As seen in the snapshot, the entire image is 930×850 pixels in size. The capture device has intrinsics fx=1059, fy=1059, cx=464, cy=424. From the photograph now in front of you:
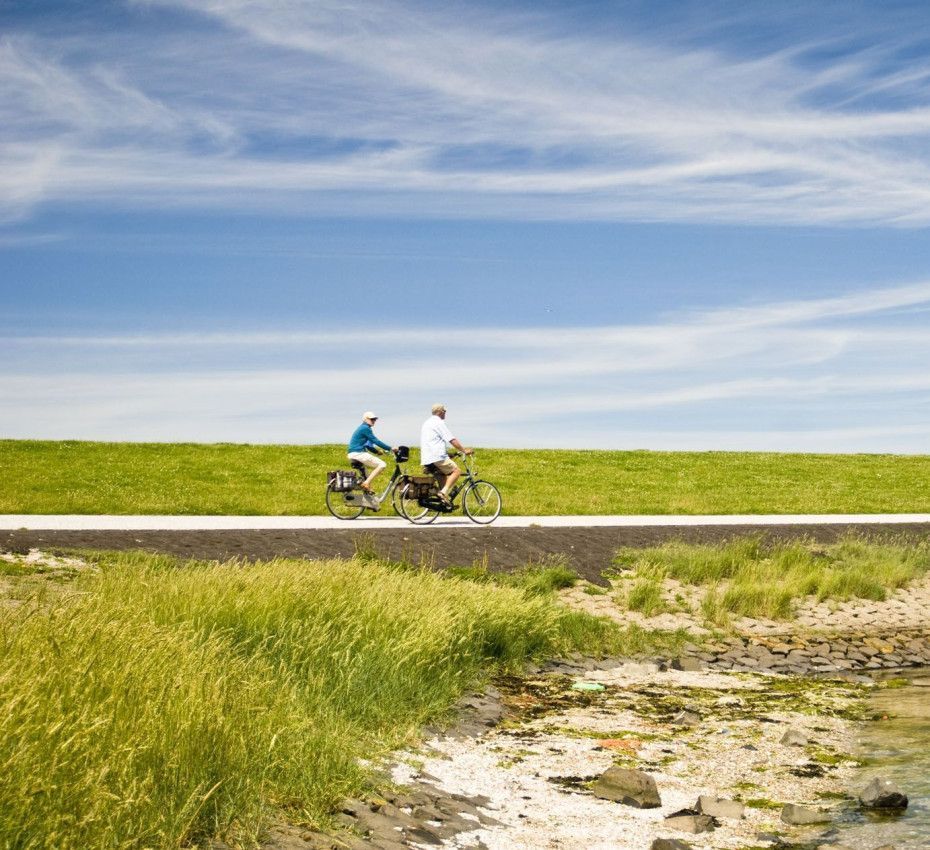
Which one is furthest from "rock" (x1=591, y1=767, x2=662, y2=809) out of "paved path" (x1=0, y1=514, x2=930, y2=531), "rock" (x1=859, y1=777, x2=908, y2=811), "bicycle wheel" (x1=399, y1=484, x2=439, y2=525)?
"bicycle wheel" (x1=399, y1=484, x2=439, y2=525)

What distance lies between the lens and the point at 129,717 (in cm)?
580

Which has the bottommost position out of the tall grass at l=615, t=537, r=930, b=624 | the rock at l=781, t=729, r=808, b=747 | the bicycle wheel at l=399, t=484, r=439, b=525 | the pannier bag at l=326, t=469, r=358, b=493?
the rock at l=781, t=729, r=808, b=747

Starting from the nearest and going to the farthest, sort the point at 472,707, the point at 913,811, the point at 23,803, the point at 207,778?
the point at 23,803 → the point at 207,778 → the point at 913,811 → the point at 472,707

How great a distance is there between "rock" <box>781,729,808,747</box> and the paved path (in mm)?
11005

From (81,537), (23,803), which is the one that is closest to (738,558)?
(81,537)

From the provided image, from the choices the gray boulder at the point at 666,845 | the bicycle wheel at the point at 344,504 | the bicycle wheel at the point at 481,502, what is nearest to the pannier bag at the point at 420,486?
the bicycle wheel at the point at 481,502

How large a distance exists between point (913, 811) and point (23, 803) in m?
5.88

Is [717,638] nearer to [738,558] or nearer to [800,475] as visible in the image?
[738,558]

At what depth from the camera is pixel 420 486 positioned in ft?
71.8

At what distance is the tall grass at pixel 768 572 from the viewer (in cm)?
1616

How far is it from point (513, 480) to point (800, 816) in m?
26.7

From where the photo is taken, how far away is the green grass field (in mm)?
27062

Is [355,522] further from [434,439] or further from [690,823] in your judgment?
[690,823]

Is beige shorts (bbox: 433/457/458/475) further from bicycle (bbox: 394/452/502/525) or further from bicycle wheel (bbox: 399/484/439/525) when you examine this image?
bicycle wheel (bbox: 399/484/439/525)
